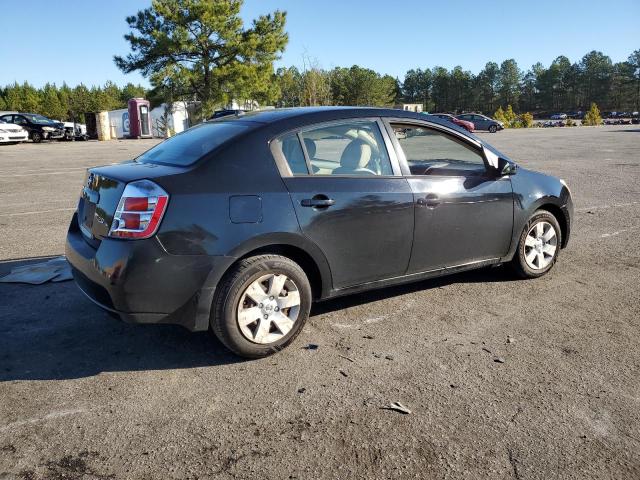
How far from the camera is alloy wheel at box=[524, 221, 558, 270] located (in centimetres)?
503

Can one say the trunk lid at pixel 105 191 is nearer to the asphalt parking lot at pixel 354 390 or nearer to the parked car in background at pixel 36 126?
the asphalt parking lot at pixel 354 390

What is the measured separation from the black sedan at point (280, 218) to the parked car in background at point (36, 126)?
34.6m

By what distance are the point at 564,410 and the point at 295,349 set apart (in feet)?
5.53

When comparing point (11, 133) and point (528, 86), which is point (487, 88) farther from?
point (11, 133)

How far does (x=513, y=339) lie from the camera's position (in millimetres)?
3863

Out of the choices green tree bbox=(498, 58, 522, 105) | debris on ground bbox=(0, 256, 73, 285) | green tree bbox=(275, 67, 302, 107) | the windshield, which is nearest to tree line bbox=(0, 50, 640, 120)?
green tree bbox=(498, 58, 522, 105)

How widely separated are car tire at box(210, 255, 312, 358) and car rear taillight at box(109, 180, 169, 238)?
560 millimetres

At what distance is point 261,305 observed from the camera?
11.7ft

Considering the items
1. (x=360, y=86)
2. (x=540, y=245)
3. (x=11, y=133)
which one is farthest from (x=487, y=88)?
(x=540, y=245)

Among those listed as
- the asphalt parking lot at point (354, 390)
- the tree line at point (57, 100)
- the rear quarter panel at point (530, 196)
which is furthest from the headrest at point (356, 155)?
the tree line at point (57, 100)

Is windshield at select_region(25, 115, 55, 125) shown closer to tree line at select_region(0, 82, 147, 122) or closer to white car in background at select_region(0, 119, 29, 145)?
white car in background at select_region(0, 119, 29, 145)

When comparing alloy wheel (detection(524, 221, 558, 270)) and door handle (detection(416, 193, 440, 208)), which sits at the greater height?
door handle (detection(416, 193, 440, 208))

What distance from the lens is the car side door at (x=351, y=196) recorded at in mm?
3719

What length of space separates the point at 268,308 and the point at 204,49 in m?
45.5
